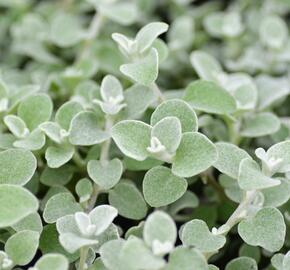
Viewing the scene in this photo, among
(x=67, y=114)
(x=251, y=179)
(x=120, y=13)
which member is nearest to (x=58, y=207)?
(x=67, y=114)

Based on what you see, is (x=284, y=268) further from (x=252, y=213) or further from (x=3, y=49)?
(x=3, y=49)

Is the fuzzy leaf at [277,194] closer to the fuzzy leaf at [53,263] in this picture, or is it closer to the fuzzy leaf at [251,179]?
the fuzzy leaf at [251,179]

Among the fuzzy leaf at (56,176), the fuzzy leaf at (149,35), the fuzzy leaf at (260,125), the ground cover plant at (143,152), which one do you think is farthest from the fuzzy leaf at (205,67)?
the fuzzy leaf at (56,176)

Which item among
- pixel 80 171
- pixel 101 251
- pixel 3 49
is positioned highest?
pixel 101 251

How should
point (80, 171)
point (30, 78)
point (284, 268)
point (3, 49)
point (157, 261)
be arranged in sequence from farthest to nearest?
point (3, 49)
point (30, 78)
point (80, 171)
point (284, 268)
point (157, 261)

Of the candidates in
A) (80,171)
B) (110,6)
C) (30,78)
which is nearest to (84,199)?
(80,171)

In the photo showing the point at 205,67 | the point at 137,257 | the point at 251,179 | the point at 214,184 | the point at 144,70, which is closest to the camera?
the point at 137,257

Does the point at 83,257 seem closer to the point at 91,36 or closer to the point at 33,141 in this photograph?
the point at 33,141
